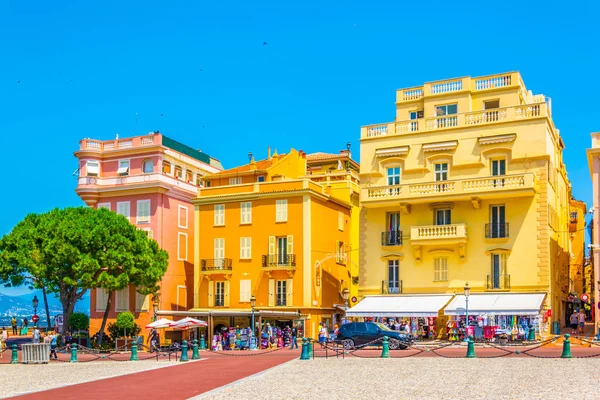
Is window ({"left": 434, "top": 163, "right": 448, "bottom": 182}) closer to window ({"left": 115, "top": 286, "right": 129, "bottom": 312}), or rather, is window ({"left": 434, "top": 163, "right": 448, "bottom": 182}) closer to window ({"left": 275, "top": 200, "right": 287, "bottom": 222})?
window ({"left": 275, "top": 200, "right": 287, "bottom": 222})

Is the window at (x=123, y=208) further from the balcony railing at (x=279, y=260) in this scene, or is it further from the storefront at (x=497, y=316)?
the storefront at (x=497, y=316)

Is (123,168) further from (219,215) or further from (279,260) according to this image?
(279,260)

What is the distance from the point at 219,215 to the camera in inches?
2242

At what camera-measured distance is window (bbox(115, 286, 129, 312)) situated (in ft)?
191

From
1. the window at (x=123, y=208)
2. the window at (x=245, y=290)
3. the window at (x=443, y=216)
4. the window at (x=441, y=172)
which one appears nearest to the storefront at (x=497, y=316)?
the window at (x=443, y=216)

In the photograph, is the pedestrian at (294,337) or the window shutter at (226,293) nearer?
the pedestrian at (294,337)

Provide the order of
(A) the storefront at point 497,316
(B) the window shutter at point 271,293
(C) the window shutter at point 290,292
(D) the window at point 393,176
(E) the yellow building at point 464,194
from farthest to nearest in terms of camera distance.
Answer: (B) the window shutter at point 271,293, (C) the window shutter at point 290,292, (D) the window at point 393,176, (E) the yellow building at point 464,194, (A) the storefront at point 497,316

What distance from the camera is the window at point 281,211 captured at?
2154 inches

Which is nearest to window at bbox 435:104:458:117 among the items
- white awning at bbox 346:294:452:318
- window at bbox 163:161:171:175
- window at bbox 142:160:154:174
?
white awning at bbox 346:294:452:318

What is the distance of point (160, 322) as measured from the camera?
1818 inches

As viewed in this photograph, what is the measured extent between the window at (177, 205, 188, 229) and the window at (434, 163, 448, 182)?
20139 millimetres

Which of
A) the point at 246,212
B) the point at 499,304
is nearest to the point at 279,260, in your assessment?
the point at 246,212

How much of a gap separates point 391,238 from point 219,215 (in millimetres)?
12619

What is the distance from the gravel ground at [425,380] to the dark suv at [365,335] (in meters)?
8.47
